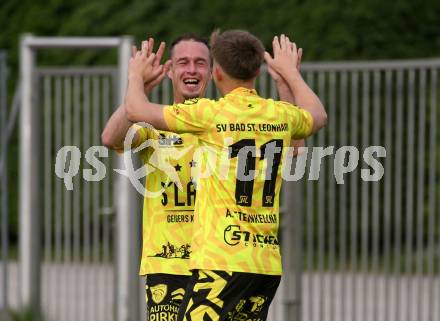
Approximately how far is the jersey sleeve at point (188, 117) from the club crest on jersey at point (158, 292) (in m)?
1.13

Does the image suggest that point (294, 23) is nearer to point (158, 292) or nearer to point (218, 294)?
point (158, 292)

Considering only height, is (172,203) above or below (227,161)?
below

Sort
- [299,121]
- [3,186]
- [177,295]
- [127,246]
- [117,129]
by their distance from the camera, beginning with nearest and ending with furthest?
[299,121]
[117,129]
[177,295]
[127,246]
[3,186]

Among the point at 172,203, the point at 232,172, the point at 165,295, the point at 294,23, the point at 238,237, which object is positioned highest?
the point at 294,23

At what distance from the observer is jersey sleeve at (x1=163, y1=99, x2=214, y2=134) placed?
525cm

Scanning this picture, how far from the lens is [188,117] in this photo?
526 cm

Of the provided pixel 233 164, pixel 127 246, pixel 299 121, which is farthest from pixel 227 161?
pixel 127 246

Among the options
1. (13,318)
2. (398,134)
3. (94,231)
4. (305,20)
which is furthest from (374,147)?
(305,20)

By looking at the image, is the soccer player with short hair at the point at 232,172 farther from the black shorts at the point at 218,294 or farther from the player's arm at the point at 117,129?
the player's arm at the point at 117,129

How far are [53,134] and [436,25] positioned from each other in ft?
15.6

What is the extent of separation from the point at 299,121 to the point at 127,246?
13.0 ft

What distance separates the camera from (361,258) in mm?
8586

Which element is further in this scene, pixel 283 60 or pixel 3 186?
pixel 3 186

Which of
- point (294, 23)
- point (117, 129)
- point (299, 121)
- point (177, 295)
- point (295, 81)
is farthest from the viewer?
point (294, 23)
